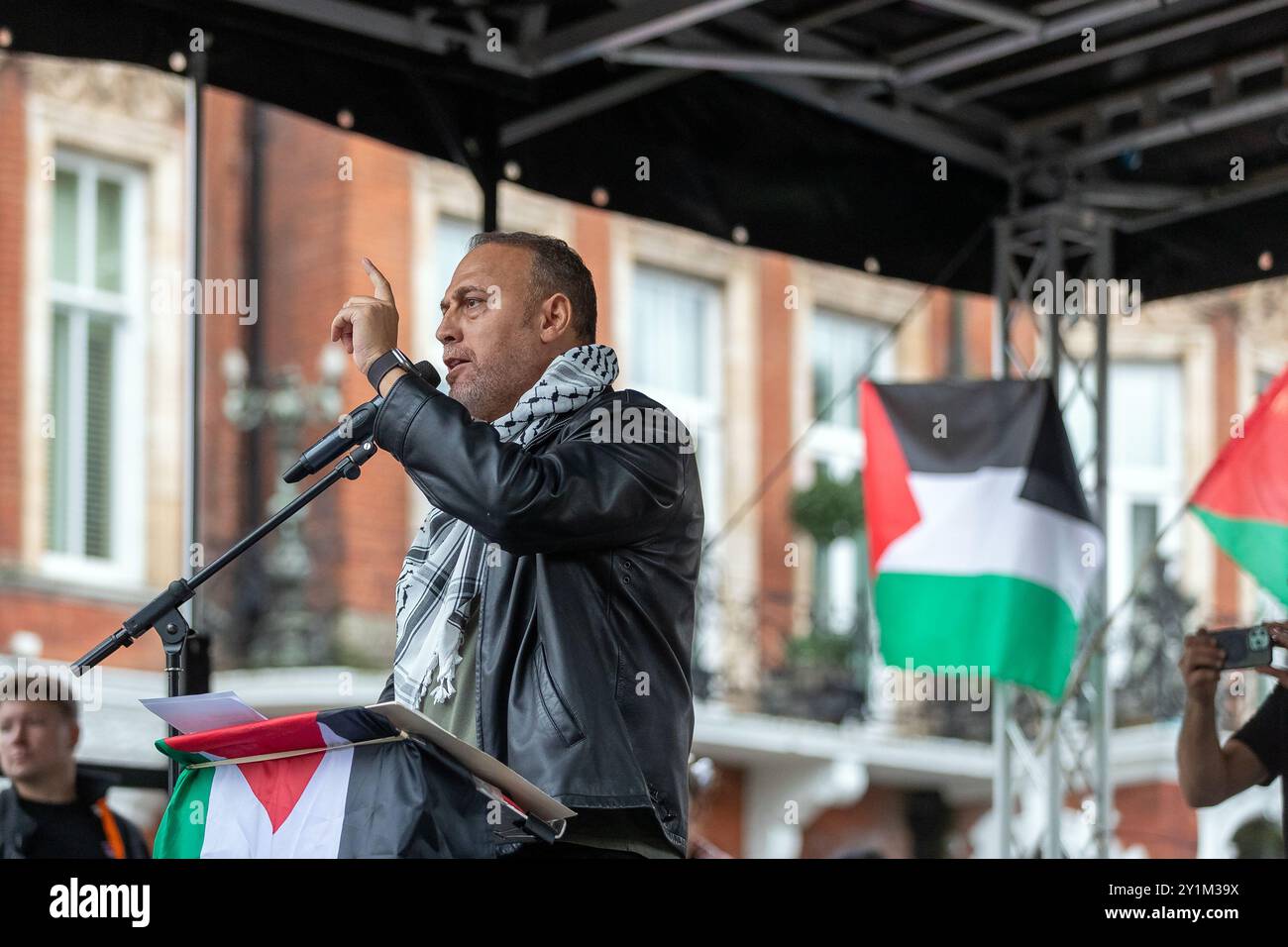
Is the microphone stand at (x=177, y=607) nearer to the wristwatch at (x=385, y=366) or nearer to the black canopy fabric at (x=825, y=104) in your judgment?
the wristwatch at (x=385, y=366)

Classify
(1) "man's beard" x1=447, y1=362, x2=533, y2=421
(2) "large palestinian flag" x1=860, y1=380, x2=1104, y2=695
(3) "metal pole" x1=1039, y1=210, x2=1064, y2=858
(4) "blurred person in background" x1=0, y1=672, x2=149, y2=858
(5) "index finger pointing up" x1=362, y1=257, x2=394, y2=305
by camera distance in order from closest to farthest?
1. (5) "index finger pointing up" x1=362, y1=257, x2=394, y2=305
2. (1) "man's beard" x1=447, y1=362, x2=533, y2=421
3. (4) "blurred person in background" x1=0, y1=672, x2=149, y2=858
4. (2) "large palestinian flag" x1=860, y1=380, x2=1104, y2=695
5. (3) "metal pole" x1=1039, y1=210, x2=1064, y2=858

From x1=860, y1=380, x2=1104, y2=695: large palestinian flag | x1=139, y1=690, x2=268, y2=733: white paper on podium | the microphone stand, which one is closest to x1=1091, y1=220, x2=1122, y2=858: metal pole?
x1=860, y1=380, x2=1104, y2=695: large palestinian flag

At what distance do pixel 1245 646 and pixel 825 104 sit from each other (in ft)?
8.52

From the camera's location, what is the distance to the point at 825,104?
684 centimetres

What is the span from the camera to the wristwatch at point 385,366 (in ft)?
10.6

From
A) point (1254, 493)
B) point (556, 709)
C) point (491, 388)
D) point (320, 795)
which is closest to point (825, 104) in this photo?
point (1254, 493)

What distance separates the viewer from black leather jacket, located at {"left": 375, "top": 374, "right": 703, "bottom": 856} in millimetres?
3094

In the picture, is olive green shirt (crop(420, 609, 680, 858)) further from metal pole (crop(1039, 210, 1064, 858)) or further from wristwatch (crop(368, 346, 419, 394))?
metal pole (crop(1039, 210, 1064, 858))

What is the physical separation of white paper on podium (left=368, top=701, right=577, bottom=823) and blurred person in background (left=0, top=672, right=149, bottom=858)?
297 centimetres

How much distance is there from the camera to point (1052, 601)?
7039 millimetres

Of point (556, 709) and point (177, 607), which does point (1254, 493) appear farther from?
point (177, 607)

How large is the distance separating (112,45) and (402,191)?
10.6 m
